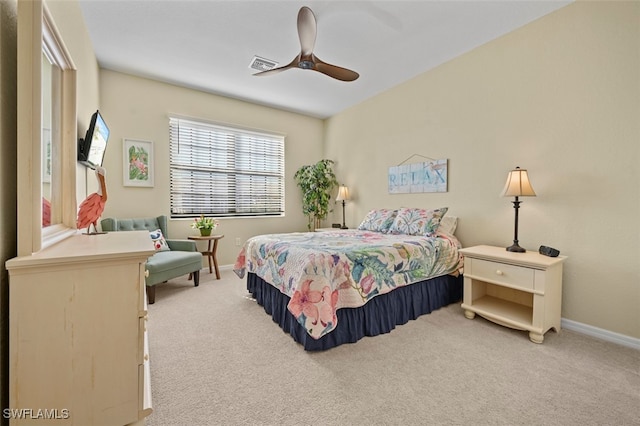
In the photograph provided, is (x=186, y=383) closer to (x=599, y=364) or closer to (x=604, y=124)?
(x=599, y=364)

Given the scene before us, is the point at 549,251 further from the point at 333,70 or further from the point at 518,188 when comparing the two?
A: the point at 333,70

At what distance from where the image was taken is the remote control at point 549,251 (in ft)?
7.37

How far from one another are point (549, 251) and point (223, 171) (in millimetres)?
4295

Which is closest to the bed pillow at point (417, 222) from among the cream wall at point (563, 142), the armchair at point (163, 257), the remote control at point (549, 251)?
the cream wall at point (563, 142)

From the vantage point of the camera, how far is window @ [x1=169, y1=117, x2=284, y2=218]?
410cm

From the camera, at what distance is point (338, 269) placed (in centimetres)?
206

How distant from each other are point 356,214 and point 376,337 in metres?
2.71

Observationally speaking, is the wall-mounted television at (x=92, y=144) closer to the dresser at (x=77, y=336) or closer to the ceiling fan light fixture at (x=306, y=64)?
the dresser at (x=77, y=336)

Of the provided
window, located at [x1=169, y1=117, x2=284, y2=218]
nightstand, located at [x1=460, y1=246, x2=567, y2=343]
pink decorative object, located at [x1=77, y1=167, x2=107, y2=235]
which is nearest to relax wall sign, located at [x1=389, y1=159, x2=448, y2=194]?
nightstand, located at [x1=460, y1=246, x2=567, y2=343]

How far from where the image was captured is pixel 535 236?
2.57 metres

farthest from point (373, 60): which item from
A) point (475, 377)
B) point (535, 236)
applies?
point (475, 377)

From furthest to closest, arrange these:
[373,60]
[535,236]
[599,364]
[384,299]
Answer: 1. [373,60]
2. [535,236]
3. [384,299]
4. [599,364]

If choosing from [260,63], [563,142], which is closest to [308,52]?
[260,63]

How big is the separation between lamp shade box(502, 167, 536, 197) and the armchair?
3.48m
